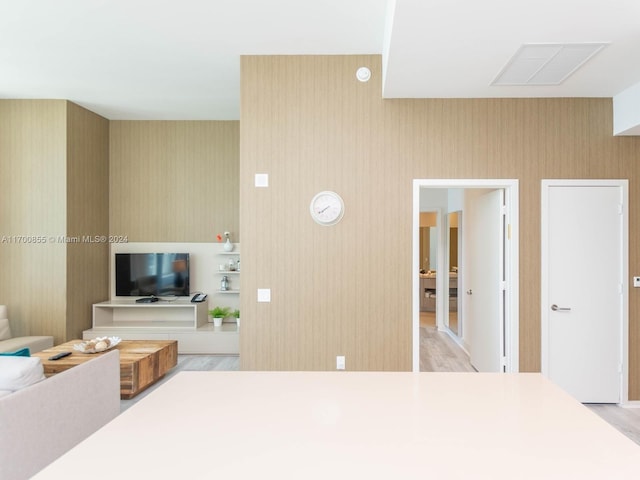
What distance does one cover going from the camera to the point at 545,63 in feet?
9.16

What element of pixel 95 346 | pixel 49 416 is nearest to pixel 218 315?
pixel 95 346

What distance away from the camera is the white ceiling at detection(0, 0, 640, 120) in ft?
7.40

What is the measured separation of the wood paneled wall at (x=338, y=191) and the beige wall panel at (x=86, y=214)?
8.72ft

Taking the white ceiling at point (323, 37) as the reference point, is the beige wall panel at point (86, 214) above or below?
below

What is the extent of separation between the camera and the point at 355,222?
3.49 metres

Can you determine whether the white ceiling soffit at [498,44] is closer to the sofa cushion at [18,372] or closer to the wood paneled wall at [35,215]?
the sofa cushion at [18,372]

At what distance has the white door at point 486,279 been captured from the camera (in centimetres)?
371

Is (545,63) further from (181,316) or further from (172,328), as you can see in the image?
(181,316)

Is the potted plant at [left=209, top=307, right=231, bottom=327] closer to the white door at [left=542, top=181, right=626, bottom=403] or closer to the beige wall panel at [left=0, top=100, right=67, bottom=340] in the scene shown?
the beige wall panel at [left=0, top=100, right=67, bottom=340]

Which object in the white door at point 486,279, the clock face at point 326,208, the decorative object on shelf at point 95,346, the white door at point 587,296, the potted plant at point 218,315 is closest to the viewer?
the clock face at point 326,208

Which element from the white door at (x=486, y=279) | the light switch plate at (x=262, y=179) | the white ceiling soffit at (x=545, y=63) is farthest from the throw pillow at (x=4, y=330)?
the white ceiling soffit at (x=545, y=63)

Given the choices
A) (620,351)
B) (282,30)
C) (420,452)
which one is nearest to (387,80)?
(282,30)

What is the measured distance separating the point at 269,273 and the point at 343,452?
8.24ft

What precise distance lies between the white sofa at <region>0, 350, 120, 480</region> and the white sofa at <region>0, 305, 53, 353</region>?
11.6 feet
